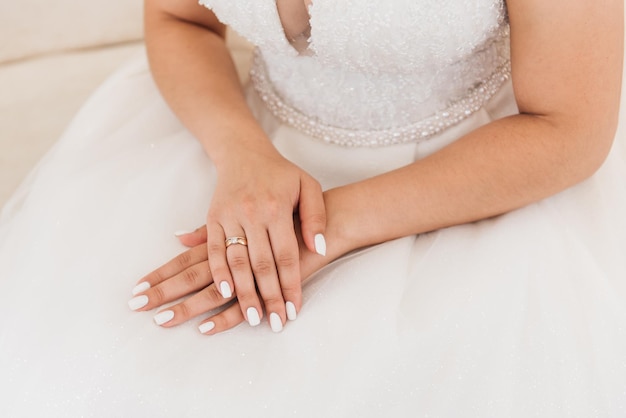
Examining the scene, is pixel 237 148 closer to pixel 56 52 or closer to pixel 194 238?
pixel 194 238

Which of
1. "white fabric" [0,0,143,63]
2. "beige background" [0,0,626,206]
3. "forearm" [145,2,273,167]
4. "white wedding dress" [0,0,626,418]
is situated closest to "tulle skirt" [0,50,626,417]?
"white wedding dress" [0,0,626,418]

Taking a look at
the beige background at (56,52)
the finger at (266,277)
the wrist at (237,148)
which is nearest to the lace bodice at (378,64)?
the wrist at (237,148)

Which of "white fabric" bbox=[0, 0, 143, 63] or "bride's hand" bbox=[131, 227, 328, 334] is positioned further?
"white fabric" bbox=[0, 0, 143, 63]

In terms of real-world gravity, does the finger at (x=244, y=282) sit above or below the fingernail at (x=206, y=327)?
above

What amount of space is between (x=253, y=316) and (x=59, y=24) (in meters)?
1.01

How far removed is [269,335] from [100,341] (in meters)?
0.18

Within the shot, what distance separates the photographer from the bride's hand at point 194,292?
2.78 ft

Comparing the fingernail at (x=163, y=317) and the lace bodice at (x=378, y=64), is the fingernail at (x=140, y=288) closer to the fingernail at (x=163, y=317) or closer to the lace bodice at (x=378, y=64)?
the fingernail at (x=163, y=317)

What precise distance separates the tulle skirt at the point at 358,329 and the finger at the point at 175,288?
0.5 inches

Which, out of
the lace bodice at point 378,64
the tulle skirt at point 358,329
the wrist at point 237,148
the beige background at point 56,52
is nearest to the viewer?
the tulle skirt at point 358,329

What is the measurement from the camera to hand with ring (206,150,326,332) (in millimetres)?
865

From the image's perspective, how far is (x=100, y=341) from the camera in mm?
836

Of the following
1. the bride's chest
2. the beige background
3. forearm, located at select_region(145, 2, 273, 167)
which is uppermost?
the bride's chest

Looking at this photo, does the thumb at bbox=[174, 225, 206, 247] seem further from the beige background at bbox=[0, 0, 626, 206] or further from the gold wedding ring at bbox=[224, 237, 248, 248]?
the beige background at bbox=[0, 0, 626, 206]
